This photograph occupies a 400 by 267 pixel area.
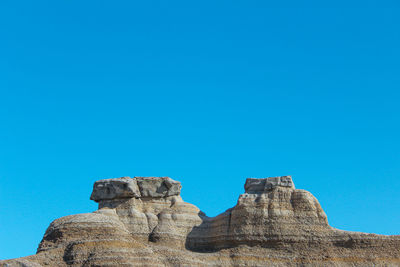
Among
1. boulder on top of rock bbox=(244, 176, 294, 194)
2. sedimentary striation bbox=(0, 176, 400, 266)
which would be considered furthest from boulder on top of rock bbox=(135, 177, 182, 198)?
boulder on top of rock bbox=(244, 176, 294, 194)

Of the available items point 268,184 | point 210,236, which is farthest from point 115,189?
point 268,184

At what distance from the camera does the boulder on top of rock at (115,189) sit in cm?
7538

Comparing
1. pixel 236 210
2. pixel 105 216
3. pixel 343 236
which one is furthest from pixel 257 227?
pixel 105 216

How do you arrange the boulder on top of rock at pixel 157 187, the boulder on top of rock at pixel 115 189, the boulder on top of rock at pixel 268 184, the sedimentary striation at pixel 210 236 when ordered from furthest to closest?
the boulder on top of rock at pixel 157 187, the boulder on top of rock at pixel 115 189, the boulder on top of rock at pixel 268 184, the sedimentary striation at pixel 210 236

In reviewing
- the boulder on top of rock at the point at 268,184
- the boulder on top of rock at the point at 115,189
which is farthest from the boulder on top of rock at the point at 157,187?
the boulder on top of rock at the point at 268,184

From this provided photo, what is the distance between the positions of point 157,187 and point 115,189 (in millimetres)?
4523

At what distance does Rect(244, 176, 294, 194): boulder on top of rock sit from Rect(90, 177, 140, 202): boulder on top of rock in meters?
12.2

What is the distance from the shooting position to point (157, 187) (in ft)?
252

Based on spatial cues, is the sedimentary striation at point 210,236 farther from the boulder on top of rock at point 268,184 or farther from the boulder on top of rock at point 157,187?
the boulder on top of rock at point 157,187

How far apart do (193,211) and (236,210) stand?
595cm

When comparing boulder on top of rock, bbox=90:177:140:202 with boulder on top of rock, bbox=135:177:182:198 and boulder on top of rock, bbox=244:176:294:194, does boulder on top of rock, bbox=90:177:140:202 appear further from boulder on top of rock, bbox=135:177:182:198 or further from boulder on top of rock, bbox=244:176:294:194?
boulder on top of rock, bbox=244:176:294:194

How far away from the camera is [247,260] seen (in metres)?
67.4

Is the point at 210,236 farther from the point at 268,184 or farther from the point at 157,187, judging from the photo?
the point at 157,187

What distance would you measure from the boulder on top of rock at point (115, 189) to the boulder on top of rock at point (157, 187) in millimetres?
706
